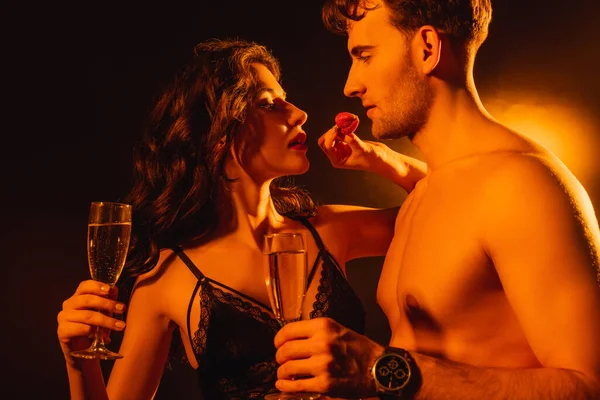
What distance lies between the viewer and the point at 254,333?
2162 millimetres

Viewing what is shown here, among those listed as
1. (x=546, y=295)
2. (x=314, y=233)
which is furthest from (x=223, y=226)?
(x=546, y=295)

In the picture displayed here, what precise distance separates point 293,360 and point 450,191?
62 centimetres

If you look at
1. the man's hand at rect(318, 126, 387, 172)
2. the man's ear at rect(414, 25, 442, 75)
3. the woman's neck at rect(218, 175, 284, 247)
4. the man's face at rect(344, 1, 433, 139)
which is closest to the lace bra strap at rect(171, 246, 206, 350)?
the woman's neck at rect(218, 175, 284, 247)

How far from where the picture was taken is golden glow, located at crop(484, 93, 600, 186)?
119 inches

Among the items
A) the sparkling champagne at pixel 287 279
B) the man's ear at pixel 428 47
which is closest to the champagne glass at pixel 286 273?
the sparkling champagne at pixel 287 279

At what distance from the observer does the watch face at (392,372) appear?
4.42ft

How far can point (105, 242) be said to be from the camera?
1.75 meters

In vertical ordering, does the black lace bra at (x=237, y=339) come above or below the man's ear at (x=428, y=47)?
below

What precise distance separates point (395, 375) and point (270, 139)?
116 centimetres

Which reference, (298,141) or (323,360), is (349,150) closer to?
(298,141)

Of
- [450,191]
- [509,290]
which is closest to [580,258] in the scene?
[509,290]

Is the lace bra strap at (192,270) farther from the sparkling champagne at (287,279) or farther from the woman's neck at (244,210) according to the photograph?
the sparkling champagne at (287,279)

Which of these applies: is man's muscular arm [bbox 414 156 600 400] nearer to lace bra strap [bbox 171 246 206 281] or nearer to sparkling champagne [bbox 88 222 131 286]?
sparkling champagne [bbox 88 222 131 286]

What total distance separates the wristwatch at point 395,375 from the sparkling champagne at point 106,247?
0.75m
